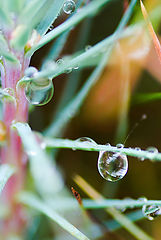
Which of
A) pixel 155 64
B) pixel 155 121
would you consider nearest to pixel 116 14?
pixel 155 64

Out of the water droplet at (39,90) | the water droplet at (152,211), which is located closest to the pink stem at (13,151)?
the water droplet at (39,90)

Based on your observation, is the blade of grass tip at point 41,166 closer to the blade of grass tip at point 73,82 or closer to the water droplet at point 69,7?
the water droplet at point 69,7

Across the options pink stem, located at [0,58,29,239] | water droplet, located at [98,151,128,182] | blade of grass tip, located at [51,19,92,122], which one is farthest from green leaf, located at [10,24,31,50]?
blade of grass tip, located at [51,19,92,122]

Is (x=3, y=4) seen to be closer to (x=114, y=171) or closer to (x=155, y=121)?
(x=114, y=171)

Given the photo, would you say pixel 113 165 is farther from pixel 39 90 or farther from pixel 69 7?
pixel 69 7

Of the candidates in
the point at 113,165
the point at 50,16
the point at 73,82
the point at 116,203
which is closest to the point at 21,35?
the point at 50,16

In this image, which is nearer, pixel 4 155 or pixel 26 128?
pixel 26 128

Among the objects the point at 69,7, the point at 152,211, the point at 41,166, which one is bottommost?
the point at 152,211
